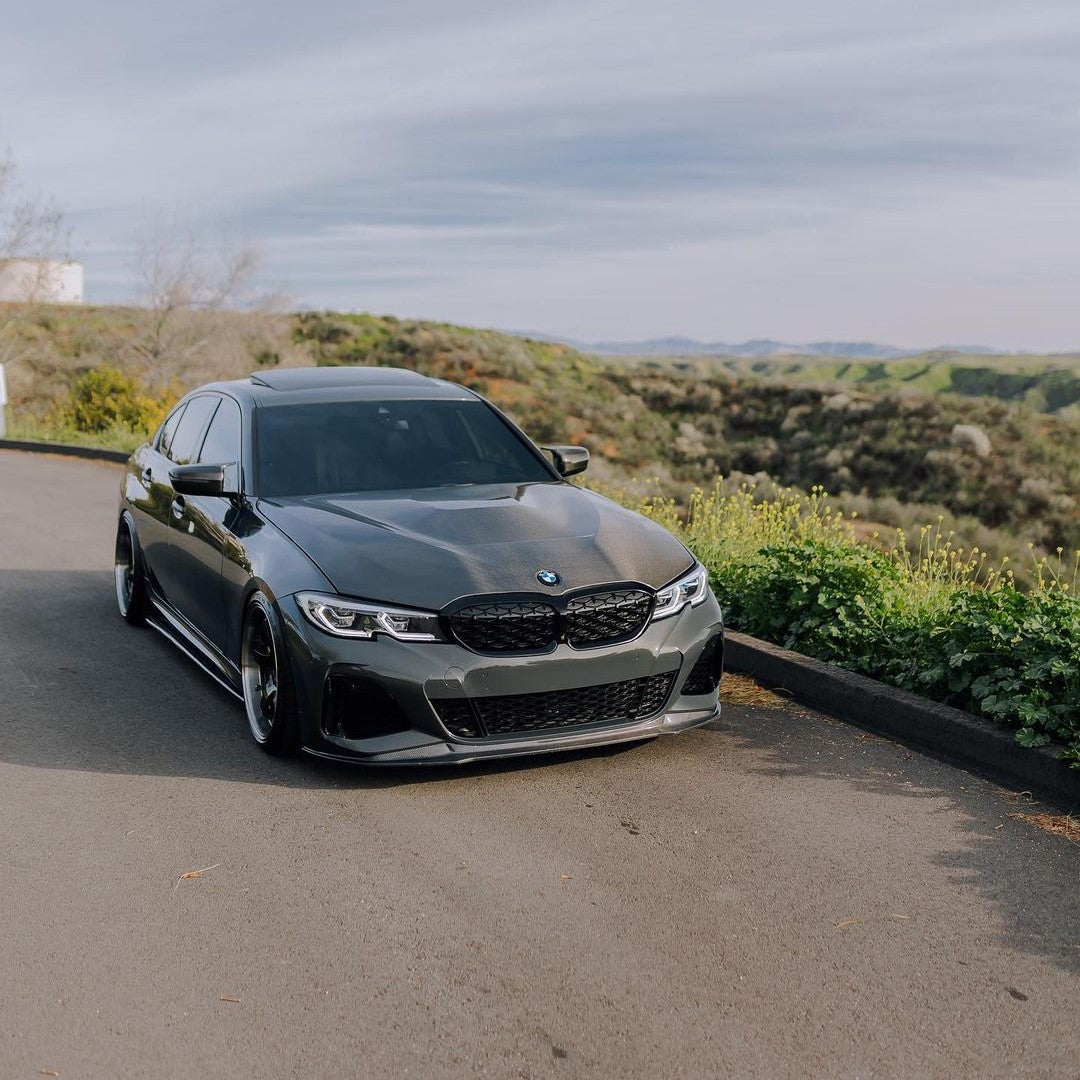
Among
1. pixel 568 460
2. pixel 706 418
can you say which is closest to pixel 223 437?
pixel 568 460

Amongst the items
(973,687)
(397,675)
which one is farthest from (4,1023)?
(973,687)

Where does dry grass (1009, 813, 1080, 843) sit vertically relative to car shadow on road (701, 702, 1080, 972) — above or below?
above

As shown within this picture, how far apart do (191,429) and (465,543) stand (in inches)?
114

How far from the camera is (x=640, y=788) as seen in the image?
5676 mm

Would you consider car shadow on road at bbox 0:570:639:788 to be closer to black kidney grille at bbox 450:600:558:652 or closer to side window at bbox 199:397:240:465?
black kidney grille at bbox 450:600:558:652

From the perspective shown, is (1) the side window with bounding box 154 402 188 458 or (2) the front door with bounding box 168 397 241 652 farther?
(1) the side window with bounding box 154 402 188 458

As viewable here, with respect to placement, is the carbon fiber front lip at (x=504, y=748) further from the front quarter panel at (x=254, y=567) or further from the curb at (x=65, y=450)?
the curb at (x=65, y=450)

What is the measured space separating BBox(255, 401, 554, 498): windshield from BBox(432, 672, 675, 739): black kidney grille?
1.64m

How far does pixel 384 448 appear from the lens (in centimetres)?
703

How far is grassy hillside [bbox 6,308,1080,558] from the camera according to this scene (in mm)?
30688

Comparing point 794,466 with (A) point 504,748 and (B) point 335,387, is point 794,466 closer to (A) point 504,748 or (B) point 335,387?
(B) point 335,387

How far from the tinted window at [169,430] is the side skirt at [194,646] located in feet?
3.08

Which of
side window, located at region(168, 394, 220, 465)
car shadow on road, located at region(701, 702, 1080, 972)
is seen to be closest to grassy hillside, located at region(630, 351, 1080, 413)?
side window, located at region(168, 394, 220, 465)

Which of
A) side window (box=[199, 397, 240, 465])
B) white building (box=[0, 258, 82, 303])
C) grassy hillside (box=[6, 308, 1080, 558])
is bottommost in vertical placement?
grassy hillside (box=[6, 308, 1080, 558])
